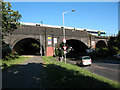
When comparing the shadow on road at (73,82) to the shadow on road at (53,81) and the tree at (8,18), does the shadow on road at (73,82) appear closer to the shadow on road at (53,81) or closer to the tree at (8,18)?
the shadow on road at (53,81)

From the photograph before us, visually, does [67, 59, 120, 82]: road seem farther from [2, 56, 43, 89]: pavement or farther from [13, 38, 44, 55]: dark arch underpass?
[13, 38, 44, 55]: dark arch underpass

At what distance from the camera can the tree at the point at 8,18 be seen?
1433 centimetres

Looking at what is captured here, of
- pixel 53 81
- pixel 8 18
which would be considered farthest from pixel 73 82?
pixel 8 18

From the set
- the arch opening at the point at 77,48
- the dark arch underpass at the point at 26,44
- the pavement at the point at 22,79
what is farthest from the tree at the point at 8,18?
the arch opening at the point at 77,48

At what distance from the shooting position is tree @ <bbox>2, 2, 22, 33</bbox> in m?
14.3

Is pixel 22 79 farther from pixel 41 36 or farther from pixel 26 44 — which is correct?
pixel 26 44

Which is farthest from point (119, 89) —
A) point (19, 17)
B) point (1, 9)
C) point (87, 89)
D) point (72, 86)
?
point (19, 17)

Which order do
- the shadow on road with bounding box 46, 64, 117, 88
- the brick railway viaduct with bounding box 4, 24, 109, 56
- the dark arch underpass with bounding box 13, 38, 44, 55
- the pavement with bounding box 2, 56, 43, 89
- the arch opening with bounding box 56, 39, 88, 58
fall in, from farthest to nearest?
1. the arch opening with bounding box 56, 39, 88, 58
2. the dark arch underpass with bounding box 13, 38, 44, 55
3. the brick railway viaduct with bounding box 4, 24, 109, 56
4. the pavement with bounding box 2, 56, 43, 89
5. the shadow on road with bounding box 46, 64, 117, 88

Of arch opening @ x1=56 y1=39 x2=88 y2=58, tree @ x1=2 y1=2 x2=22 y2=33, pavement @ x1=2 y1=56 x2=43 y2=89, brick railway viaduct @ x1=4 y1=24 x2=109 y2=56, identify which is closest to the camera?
pavement @ x1=2 y1=56 x2=43 y2=89

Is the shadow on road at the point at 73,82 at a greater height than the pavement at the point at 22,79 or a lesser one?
greater

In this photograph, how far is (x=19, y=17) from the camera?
16.9 metres

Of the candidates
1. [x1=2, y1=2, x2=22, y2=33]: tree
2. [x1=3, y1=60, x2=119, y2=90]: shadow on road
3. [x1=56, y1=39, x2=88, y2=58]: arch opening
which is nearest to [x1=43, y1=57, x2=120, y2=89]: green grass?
[x1=3, y1=60, x2=119, y2=90]: shadow on road

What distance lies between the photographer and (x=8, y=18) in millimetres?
14992

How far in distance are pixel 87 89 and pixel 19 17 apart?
15764mm
